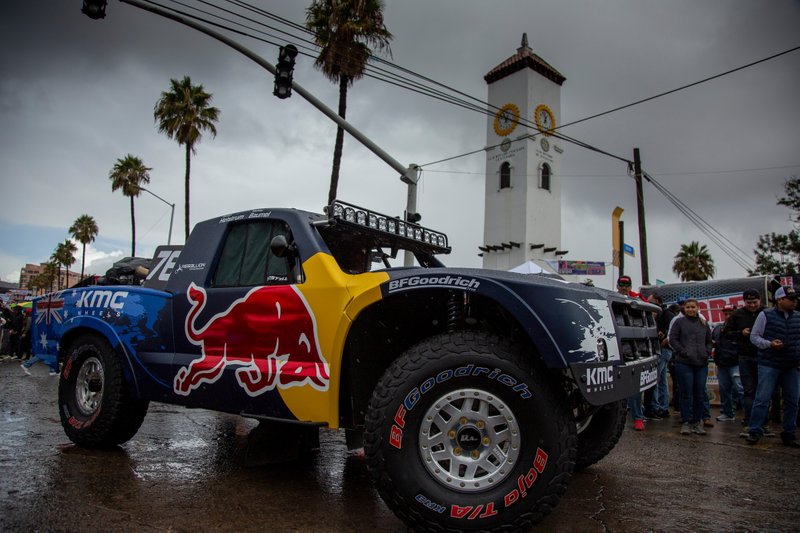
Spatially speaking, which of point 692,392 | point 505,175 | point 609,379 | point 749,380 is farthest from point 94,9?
point 505,175

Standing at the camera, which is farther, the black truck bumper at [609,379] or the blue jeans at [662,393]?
the blue jeans at [662,393]

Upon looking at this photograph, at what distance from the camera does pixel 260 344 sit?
3648mm

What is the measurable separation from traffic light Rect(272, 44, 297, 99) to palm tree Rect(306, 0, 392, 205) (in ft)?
21.6

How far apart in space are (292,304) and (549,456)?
5.81ft

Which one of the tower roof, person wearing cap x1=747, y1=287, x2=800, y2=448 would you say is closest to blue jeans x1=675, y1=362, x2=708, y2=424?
person wearing cap x1=747, y1=287, x2=800, y2=448

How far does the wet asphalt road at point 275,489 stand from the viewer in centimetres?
309

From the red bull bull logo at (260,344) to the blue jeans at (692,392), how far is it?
5921mm

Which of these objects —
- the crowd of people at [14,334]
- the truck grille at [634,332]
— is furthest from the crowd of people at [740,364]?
the crowd of people at [14,334]

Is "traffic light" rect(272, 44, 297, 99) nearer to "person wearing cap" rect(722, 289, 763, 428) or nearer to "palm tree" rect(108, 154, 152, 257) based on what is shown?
"person wearing cap" rect(722, 289, 763, 428)

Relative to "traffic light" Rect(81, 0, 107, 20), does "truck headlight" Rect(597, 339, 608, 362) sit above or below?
below

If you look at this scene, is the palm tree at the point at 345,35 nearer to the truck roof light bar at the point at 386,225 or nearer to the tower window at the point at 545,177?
the truck roof light bar at the point at 386,225

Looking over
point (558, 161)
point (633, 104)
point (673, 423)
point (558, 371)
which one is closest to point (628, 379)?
point (558, 371)

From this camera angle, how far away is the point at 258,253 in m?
3.98

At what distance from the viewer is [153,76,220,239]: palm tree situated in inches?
1084
